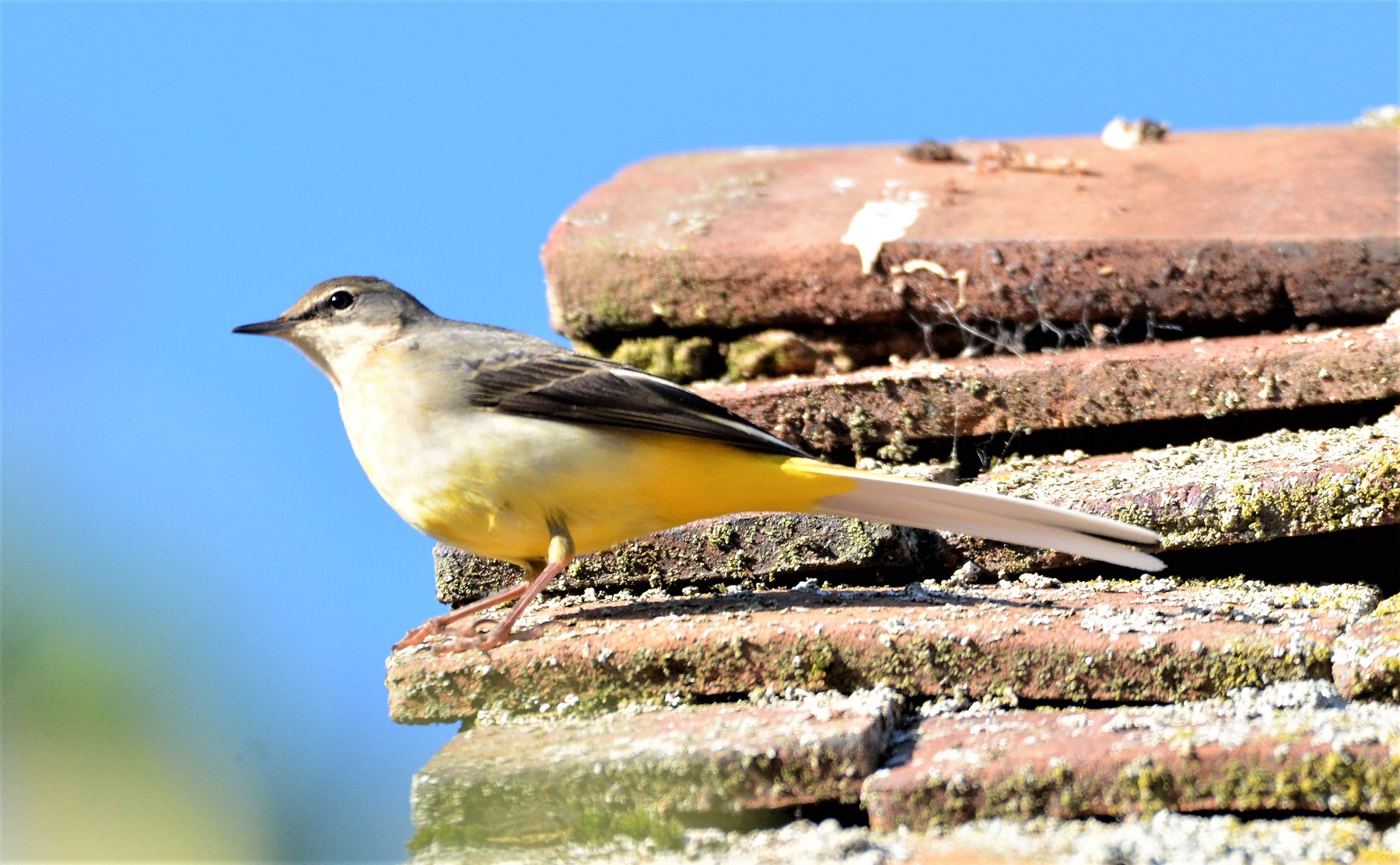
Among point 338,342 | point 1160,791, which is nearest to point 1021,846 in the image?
point 1160,791

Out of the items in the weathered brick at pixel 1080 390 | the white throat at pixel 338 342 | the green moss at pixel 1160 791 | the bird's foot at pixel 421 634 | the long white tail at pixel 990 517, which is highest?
the white throat at pixel 338 342

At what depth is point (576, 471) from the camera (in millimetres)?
3232

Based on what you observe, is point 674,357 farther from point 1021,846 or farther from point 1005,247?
point 1021,846

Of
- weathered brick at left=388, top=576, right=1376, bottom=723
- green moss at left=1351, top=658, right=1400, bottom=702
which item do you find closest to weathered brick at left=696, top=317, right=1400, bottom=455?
weathered brick at left=388, top=576, right=1376, bottom=723

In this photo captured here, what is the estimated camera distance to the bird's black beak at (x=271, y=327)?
159 inches

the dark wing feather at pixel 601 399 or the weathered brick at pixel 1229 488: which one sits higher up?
the dark wing feather at pixel 601 399

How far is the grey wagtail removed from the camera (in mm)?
3123

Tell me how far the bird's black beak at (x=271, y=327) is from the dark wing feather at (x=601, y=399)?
914mm

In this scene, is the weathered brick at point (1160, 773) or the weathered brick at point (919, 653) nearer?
the weathered brick at point (1160, 773)

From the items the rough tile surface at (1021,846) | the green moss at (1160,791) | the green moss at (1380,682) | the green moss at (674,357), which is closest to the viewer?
the rough tile surface at (1021,846)

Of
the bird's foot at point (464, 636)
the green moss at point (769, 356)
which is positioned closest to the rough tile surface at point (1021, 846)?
the bird's foot at point (464, 636)

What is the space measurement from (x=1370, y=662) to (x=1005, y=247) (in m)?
1.78

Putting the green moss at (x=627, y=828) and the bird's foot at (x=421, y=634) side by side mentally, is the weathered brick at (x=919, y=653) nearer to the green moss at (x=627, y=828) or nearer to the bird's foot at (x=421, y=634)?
the bird's foot at (x=421, y=634)

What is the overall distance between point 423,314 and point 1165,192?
254 cm
